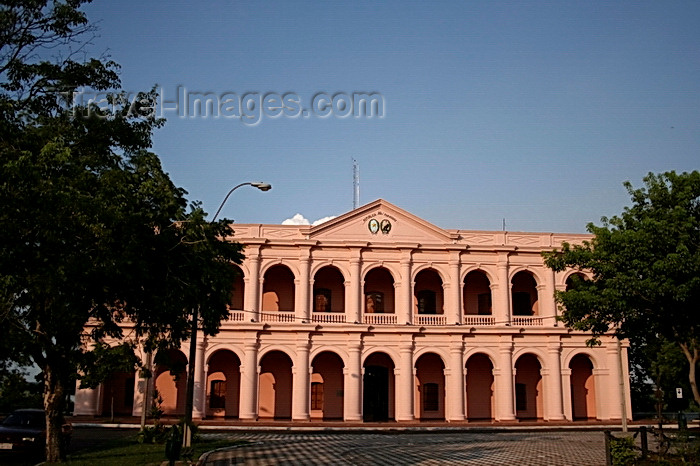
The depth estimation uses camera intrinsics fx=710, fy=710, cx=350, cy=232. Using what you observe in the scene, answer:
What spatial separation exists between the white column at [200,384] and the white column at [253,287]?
9.29 ft

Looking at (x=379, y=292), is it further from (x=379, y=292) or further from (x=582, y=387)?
(x=582, y=387)

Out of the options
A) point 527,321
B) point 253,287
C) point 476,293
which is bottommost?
point 527,321

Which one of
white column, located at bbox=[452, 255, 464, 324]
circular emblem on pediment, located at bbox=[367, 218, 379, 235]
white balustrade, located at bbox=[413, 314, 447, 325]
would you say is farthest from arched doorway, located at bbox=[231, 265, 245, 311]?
white column, located at bbox=[452, 255, 464, 324]

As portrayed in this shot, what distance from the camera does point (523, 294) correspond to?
40.6 meters

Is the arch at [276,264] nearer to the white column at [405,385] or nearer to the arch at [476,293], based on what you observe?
the white column at [405,385]

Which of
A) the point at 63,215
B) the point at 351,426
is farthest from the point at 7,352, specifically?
the point at 351,426

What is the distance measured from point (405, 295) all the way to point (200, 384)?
11655 millimetres

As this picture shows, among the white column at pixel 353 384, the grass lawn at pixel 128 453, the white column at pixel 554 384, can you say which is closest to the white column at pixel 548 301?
the white column at pixel 554 384

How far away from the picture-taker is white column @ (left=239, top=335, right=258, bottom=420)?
118 feet

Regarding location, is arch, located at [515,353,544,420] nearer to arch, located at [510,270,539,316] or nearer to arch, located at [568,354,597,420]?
arch, located at [568,354,597,420]

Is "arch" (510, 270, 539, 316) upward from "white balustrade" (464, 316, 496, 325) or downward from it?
upward

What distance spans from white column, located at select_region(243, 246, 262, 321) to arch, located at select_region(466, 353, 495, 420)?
12.3 m

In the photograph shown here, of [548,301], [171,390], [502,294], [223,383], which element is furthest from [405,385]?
[171,390]

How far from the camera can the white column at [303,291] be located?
37375 mm
